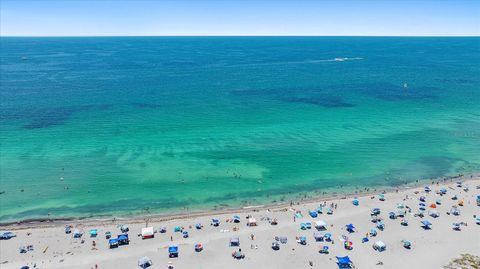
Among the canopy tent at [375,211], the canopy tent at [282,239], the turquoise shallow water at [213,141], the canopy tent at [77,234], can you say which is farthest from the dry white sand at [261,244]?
the turquoise shallow water at [213,141]

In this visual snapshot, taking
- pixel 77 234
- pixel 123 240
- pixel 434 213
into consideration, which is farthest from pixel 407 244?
pixel 77 234

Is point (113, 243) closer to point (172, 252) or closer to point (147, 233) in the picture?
point (147, 233)

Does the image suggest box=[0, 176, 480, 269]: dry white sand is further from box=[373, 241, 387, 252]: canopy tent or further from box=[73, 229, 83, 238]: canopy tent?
box=[373, 241, 387, 252]: canopy tent

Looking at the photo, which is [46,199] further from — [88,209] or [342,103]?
[342,103]

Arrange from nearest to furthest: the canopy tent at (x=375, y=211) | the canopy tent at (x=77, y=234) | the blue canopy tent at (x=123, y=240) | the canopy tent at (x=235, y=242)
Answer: the canopy tent at (x=235, y=242)
the blue canopy tent at (x=123, y=240)
the canopy tent at (x=77, y=234)
the canopy tent at (x=375, y=211)

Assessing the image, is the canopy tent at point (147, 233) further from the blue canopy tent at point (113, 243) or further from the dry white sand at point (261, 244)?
the blue canopy tent at point (113, 243)
